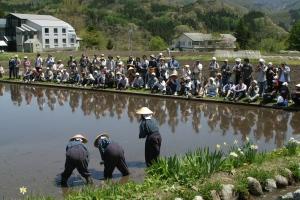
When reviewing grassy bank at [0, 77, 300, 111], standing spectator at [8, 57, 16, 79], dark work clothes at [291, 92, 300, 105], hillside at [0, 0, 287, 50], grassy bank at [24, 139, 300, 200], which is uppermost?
hillside at [0, 0, 287, 50]

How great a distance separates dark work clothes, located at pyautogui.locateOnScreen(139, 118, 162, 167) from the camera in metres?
10.3

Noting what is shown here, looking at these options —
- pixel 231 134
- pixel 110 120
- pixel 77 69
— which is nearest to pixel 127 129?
pixel 110 120

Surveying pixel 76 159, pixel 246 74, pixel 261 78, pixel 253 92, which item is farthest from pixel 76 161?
pixel 246 74

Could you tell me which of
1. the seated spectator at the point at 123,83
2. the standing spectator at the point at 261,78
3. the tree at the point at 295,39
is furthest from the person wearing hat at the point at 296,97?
the tree at the point at 295,39

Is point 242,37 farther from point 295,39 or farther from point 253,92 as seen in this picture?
point 253,92

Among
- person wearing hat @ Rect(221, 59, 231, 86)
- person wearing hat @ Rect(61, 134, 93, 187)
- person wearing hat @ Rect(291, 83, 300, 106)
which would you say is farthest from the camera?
person wearing hat @ Rect(221, 59, 231, 86)

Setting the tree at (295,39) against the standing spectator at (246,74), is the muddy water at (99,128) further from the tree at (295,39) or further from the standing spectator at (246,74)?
→ the tree at (295,39)

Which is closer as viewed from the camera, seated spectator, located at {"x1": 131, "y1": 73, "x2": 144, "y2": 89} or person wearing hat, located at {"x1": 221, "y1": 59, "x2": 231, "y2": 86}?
person wearing hat, located at {"x1": 221, "y1": 59, "x2": 231, "y2": 86}

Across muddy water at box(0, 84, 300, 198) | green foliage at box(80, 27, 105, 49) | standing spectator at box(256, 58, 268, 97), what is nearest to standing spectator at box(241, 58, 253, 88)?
standing spectator at box(256, 58, 268, 97)

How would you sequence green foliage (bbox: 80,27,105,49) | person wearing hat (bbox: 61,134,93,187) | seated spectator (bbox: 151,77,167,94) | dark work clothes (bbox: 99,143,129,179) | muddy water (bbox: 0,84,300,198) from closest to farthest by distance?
person wearing hat (bbox: 61,134,93,187) → dark work clothes (bbox: 99,143,129,179) → muddy water (bbox: 0,84,300,198) → seated spectator (bbox: 151,77,167,94) → green foliage (bbox: 80,27,105,49)

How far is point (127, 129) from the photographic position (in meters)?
15.5

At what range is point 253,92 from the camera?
19797 millimetres

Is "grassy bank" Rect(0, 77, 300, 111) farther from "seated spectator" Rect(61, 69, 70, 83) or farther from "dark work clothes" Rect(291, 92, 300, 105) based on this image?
"seated spectator" Rect(61, 69, 70, 83)

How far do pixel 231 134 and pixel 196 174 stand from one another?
234 inches
